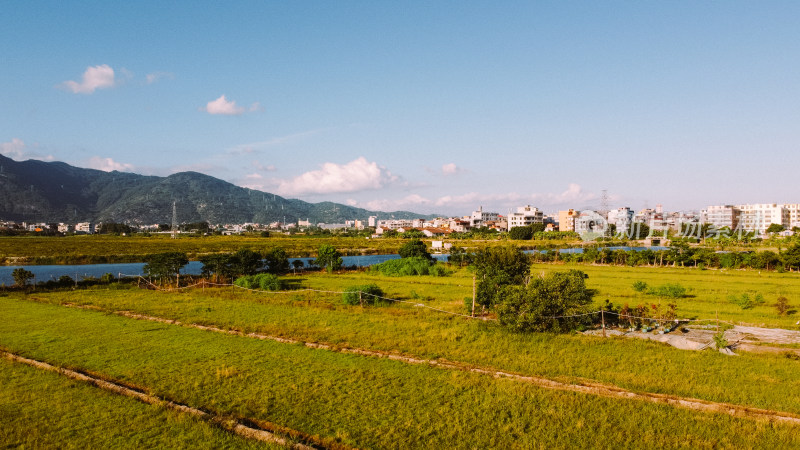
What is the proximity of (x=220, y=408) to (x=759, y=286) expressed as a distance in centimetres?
3337

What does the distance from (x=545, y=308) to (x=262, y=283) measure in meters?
18.3

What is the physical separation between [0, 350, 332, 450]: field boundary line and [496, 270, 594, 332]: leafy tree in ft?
33.7

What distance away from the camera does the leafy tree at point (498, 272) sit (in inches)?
816

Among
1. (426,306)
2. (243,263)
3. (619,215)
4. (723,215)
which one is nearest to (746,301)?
(426,306)

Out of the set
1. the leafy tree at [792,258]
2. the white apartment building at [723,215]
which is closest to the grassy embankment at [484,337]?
the leafy tree at [792,258]

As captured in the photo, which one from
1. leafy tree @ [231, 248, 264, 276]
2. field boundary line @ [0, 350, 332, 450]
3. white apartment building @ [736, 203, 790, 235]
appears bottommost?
field boundary line @ [0, 350, 332, 450]

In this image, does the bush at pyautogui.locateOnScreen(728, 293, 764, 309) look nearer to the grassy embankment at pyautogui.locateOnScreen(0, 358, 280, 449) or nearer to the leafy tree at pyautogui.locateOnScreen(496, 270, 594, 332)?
the leafy tree at pyautogui.locateOnScreen(496, 270, 594, 332)

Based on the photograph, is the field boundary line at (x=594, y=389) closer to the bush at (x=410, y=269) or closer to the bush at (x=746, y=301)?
the bush at (x=746, y=301)

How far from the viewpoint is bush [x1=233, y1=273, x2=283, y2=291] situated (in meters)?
28.7

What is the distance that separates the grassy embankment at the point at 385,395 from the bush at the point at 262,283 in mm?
12176

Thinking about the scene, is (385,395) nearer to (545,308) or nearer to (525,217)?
(545,308)

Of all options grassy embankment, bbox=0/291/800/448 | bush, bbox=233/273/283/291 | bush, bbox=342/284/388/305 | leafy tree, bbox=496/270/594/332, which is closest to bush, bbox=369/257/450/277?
bush, bbox=233/273/283/291

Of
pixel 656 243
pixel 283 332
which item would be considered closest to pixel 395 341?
pixel 283 332

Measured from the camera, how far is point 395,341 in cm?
1530
